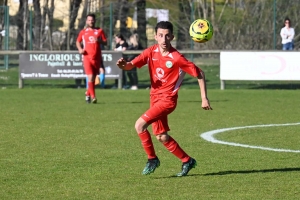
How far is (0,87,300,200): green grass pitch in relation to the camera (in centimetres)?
733

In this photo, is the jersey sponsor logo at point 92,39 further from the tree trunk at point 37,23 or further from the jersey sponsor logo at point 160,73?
the jersey sponsor logo at point 160,73

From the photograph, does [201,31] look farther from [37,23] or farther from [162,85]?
[37,23]

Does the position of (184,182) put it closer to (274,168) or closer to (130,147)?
(274,168)

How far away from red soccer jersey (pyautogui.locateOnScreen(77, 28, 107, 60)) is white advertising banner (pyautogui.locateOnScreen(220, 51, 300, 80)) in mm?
6166

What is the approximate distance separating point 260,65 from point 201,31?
1450 centimetres

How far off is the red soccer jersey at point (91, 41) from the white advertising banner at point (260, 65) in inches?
243

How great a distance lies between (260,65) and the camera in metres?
23.4

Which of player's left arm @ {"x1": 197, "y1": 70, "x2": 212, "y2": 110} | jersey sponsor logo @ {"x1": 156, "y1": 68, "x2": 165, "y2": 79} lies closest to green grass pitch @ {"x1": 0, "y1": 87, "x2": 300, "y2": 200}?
player's left arm @ {"x1": 197, "y1": 70, "x2": 212, "y2": 110}

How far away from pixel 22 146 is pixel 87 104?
24.9 ft

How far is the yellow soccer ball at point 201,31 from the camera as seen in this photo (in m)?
9.13

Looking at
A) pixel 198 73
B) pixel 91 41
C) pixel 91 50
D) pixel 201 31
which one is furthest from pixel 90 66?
pixel 198 73

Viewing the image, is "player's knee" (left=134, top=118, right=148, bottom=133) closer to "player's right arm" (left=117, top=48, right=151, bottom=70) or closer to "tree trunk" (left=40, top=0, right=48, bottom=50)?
"player's right arm" (left=117, top=48, right=151, bottom=70)

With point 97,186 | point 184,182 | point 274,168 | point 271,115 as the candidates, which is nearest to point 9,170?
point 97,186

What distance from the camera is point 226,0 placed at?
29.0 m
